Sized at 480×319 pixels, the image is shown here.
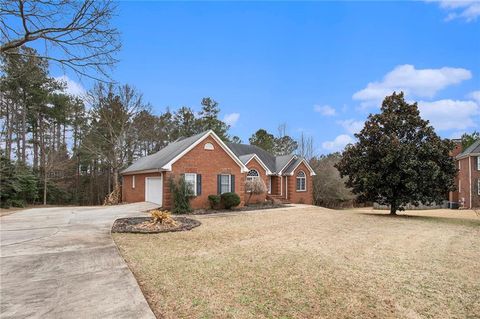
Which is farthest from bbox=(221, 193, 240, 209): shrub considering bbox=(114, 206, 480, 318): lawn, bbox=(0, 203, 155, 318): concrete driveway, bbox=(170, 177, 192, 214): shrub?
bbox=(0, 203, 155, 318): concrete driveway

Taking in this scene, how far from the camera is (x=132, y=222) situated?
12.6m

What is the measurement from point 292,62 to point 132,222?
1314 cm

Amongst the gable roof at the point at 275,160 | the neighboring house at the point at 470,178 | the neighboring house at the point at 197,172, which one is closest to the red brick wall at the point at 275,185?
the gable roof at the point at 275,160

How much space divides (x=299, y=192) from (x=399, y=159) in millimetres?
12201

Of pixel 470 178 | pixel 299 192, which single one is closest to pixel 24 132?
pixel 299 192

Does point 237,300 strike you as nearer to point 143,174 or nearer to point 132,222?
point 132,222

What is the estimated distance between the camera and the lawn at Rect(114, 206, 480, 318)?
4.41 m

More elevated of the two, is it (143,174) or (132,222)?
(143,174)

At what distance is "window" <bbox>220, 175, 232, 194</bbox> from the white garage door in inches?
151

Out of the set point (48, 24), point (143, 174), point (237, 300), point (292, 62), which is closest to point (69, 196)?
point (143, 174)

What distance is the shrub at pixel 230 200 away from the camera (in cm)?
1870

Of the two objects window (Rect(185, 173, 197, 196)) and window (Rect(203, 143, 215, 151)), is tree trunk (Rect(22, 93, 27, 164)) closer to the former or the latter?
window (Rect(185, 173, 197, 196))

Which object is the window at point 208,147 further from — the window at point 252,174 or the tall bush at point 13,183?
the tall bush at point 13,183

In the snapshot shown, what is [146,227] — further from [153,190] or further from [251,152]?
[251,152]
